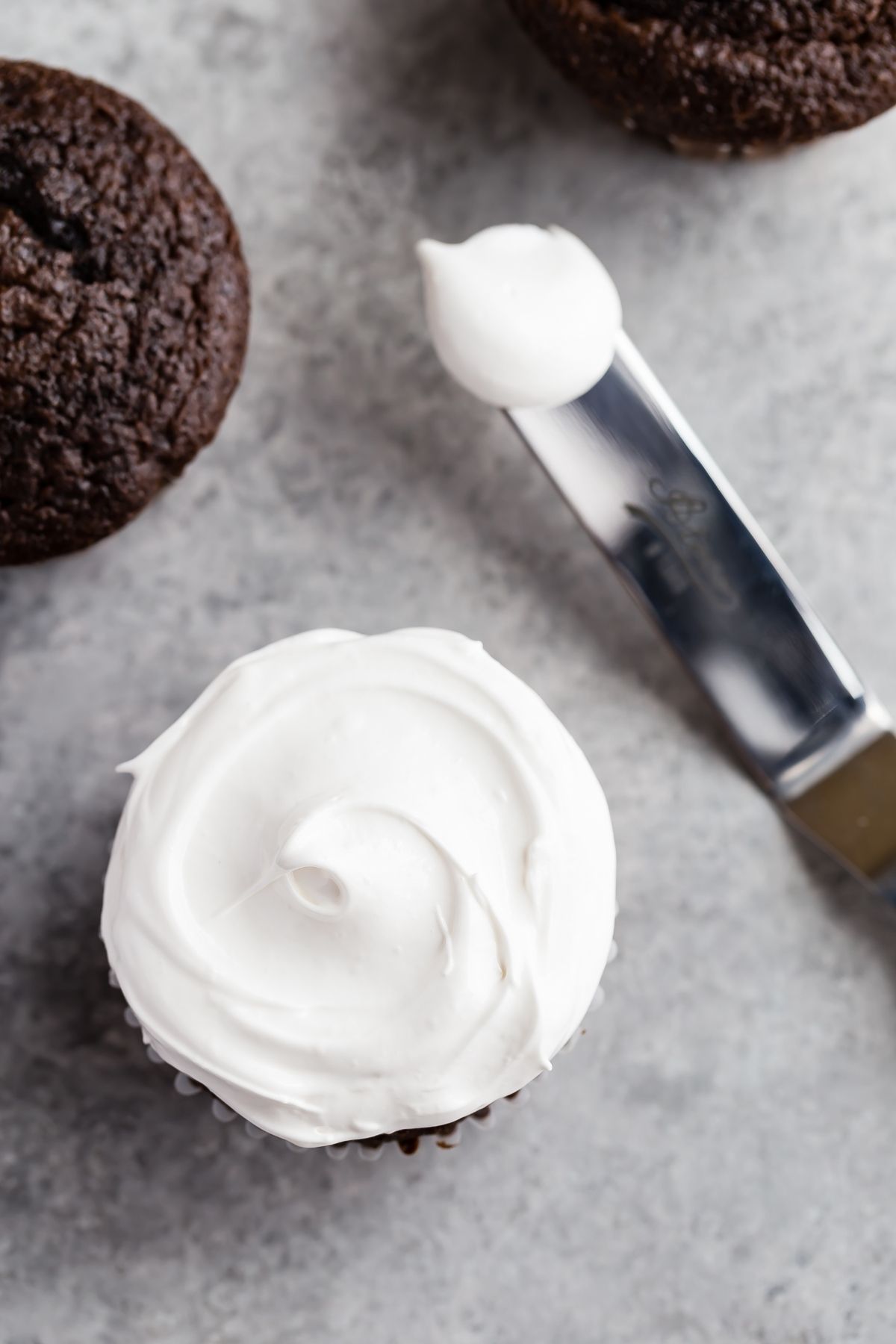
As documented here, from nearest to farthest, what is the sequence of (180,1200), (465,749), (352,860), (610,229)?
(352,860)
(465,749)
(180,1200)
(610,229)

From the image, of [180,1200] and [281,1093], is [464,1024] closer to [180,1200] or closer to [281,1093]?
[281,1093]

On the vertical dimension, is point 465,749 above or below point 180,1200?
above

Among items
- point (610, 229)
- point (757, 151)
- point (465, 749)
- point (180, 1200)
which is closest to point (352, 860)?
point (465, 749)

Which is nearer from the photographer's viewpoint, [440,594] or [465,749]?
[465,749]

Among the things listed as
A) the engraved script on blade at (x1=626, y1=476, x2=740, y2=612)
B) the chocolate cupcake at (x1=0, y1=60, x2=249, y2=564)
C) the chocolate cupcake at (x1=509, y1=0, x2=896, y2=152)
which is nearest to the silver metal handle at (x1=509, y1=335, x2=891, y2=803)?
the engraved script on blade at (x1=626, y1=476, x2=740, y2=612)

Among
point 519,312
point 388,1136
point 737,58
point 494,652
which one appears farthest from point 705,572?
point 388,1136

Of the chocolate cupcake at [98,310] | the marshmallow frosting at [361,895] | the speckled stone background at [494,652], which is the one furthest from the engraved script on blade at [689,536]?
the chocolate cupcake at [98,310]
